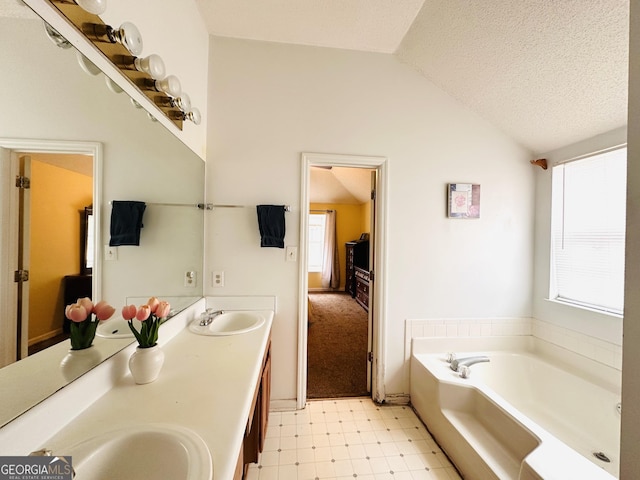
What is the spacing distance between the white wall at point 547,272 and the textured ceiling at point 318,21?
1595mm

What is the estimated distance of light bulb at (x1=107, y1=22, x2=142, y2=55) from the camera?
87 cm

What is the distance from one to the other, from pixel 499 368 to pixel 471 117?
213cm

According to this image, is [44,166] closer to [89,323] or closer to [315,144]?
[89,323]

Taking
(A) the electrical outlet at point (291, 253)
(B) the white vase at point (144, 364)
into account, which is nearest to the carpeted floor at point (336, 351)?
(A) the electrical outlet at point (291, 253)

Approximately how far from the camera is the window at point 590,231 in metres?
1.64

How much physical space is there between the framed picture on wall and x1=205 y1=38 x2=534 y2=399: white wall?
0.19ft

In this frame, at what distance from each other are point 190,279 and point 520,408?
2.68 m

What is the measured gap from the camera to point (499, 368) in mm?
1995

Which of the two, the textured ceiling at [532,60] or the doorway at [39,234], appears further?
the textured ceiling at [532,60]

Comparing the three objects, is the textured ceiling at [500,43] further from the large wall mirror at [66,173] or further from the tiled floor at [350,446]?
the tiled floor at [350,446]

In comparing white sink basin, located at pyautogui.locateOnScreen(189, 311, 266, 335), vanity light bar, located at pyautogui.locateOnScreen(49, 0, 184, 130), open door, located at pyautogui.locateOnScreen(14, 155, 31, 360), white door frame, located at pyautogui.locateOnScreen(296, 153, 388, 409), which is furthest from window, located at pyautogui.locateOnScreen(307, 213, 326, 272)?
open door, located at pyautogui.locateOnScreen(14, 155, 31, 360)

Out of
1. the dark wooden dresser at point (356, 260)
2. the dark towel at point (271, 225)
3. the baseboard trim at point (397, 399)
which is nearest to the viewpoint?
the dark towel at point (271, 225)

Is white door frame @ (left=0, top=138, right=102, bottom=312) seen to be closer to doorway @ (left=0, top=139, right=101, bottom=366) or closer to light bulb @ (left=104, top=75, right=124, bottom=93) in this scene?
doorway @ (left=0, top=139, right=101, bottom=366)

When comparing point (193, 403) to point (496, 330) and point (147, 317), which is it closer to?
point (147, 317)
